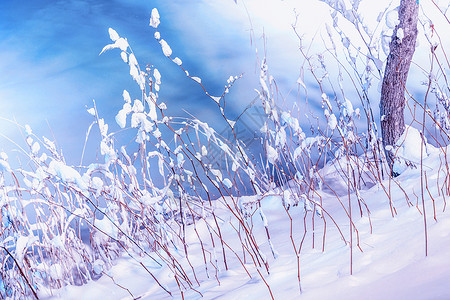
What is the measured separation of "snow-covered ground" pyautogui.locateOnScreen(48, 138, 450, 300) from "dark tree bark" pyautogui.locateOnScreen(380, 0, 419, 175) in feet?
2.03

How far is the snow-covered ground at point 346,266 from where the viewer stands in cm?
85

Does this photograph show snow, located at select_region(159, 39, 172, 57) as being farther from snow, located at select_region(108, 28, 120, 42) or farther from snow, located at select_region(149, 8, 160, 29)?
snow, located at select_region(108, 28, 120, 42)

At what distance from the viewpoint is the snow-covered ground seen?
0.85m

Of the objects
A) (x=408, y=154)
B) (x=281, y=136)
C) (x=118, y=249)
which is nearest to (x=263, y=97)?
(x=281, y=136)

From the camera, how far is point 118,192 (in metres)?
1.81

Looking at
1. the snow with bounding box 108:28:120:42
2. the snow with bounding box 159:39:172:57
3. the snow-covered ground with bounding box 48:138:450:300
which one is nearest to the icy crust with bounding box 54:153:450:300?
the snow-covered ground with bounding box 48:138:450:300

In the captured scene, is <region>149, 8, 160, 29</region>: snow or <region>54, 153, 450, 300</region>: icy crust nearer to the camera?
<region>54, 153, 450, 300</region>: icy crust

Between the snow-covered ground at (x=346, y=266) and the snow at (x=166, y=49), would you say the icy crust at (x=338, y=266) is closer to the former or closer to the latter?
the snow-covered ground at (x=346, y=266)

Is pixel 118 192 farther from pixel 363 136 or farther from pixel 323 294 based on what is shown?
pixel 363 136

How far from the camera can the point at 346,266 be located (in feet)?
3.48

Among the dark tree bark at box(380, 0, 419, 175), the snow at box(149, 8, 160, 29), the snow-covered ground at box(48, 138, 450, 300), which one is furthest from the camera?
the dark tree bark at box(380, 0, 419, 175)

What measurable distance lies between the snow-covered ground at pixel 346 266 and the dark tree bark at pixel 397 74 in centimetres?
62

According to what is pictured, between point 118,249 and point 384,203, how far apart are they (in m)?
1.61

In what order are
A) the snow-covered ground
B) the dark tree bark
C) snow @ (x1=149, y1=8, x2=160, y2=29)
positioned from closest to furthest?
the snow-covered ground → snow @ (x1=149, y1=8, x2=160, y2=29) → the dark tree bark
